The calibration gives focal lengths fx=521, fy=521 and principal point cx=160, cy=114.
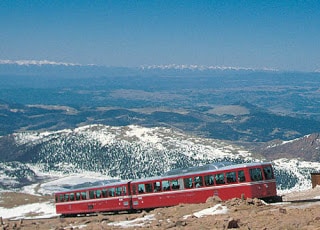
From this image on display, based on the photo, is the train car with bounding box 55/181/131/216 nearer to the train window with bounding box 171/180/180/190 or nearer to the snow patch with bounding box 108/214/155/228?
the train window with bounding box 171/180/180/190

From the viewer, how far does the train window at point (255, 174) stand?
44375 mm

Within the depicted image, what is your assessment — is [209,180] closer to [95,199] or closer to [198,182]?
[198,182]

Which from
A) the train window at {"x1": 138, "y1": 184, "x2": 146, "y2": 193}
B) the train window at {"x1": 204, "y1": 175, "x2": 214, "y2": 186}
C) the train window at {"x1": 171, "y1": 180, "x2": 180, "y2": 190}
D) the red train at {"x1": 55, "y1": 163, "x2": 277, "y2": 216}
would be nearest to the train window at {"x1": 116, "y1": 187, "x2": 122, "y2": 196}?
the red train at {"x1": 55, "y1": 163, "x2": 277, "y2": 216}

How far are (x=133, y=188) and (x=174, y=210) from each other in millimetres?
12695

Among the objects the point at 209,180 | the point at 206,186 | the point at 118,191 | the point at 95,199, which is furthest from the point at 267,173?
the point at 95,199

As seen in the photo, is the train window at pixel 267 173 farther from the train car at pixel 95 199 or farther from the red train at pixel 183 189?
the train car at pixel 95 199

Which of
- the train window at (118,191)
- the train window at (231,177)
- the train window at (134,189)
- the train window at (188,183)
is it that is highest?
the train window at (231,177)

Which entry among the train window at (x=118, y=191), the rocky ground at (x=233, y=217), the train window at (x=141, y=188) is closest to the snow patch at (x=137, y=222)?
the rocky ground at (x=233, y=217)

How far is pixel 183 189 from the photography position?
162 ft

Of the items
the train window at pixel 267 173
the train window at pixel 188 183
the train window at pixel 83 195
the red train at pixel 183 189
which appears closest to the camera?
the red train at pixel 183 189

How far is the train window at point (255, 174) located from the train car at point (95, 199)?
16.5m

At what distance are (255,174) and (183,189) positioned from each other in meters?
7.99

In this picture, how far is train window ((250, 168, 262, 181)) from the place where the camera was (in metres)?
44.4

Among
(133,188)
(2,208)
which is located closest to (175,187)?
(133,188)
